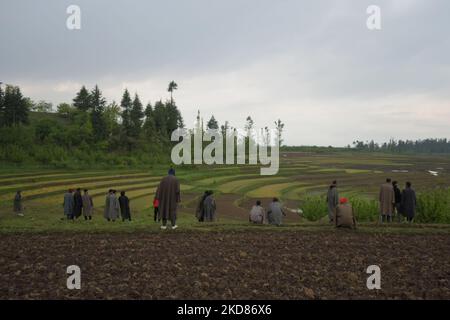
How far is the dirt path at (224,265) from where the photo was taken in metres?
7.77

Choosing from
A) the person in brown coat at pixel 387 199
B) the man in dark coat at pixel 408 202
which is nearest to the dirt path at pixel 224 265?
the person in brown coat at pixel 387 199

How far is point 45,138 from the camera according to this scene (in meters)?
68.5

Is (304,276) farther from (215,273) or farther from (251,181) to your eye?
(251,181)

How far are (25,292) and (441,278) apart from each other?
895cm

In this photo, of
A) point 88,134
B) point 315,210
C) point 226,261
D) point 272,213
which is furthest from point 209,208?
point 88,134

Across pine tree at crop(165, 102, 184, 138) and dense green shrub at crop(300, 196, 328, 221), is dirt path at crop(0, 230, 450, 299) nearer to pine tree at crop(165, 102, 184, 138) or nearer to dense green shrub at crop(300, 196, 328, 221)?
dense green shrub at crop(300, 196, 328, 221)

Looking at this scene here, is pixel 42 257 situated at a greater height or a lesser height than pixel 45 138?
lesser

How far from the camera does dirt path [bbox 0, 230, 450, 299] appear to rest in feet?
25.5

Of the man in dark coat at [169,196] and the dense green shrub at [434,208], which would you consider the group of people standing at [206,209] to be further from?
the dense green shrub at [434,208]

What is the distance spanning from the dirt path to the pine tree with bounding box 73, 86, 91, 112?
79.9m

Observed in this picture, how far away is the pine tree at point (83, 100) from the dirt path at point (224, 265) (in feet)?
262

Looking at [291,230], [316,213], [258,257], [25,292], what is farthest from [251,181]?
[25,292]

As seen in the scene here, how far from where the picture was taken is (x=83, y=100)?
291 ft

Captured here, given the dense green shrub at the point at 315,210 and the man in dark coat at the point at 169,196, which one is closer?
the man in dark coat at the point at 169,196
